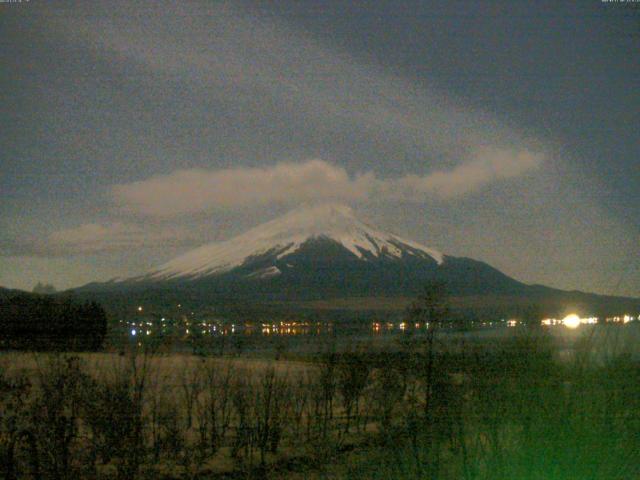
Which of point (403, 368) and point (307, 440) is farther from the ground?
point (403, 368)

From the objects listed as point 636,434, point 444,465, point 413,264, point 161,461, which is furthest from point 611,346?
point 413,264

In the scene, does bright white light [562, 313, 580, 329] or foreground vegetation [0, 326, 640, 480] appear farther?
bright white light [562, 313, 580, 329]

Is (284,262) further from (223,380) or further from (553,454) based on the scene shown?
(553,454)

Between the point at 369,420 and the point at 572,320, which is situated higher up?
the point at 572,320

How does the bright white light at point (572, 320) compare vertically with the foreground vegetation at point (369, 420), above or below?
above

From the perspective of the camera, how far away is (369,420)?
1191 cm

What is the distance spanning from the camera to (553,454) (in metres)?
4.07

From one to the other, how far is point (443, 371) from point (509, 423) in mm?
4948

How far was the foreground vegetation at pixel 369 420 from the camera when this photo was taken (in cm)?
423

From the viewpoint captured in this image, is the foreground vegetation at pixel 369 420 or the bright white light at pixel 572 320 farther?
the bright white light at pixel 572 320

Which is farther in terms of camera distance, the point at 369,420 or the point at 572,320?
the point at 369,420

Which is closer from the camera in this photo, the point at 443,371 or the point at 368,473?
the point at 368,473

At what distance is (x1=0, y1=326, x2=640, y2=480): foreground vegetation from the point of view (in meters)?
4.23

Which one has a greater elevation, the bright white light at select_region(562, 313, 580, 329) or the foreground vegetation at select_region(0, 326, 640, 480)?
the bright white light at select_region(562, 313, 580, 329)
